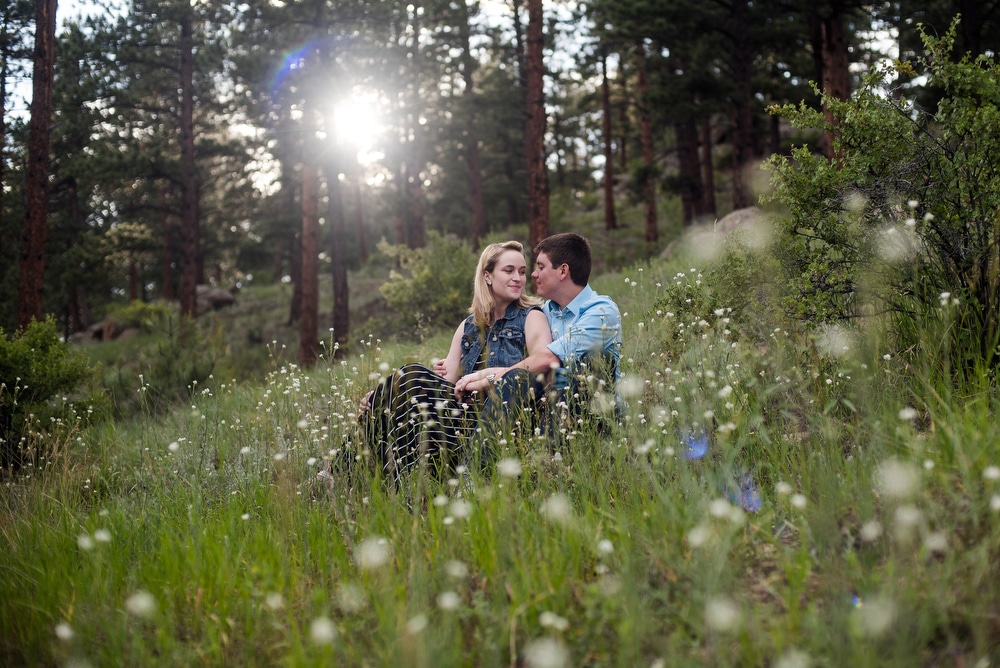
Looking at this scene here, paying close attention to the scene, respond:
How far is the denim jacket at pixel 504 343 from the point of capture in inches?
181

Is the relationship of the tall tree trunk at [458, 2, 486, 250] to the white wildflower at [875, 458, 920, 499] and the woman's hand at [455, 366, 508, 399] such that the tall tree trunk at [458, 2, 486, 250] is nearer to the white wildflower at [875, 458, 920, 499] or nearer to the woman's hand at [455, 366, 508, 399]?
the woman's hand at [455, 366, 508, 399]

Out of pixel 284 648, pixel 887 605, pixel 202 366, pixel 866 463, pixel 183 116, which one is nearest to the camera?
pixel 887 605

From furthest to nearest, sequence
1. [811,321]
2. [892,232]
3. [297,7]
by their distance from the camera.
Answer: [297,7], [811,321], [892,232]

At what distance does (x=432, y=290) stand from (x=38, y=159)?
7.17m

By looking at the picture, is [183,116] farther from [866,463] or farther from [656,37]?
[866,463]

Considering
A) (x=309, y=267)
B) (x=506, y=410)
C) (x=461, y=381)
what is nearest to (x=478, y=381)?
(x=461, y=381)

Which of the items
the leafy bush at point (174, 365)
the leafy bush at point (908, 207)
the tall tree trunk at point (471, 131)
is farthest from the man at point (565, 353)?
the tall tree trunk at point (471, 131)

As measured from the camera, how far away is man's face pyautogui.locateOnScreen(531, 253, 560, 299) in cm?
443

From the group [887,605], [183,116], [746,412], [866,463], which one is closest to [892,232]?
[746,412]

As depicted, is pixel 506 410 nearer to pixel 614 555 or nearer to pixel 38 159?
pixel 614 555

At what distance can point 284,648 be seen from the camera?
7.49 feet

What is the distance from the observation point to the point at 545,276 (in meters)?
4.46

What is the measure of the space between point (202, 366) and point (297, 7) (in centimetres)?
949

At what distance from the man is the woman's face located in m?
0.15
